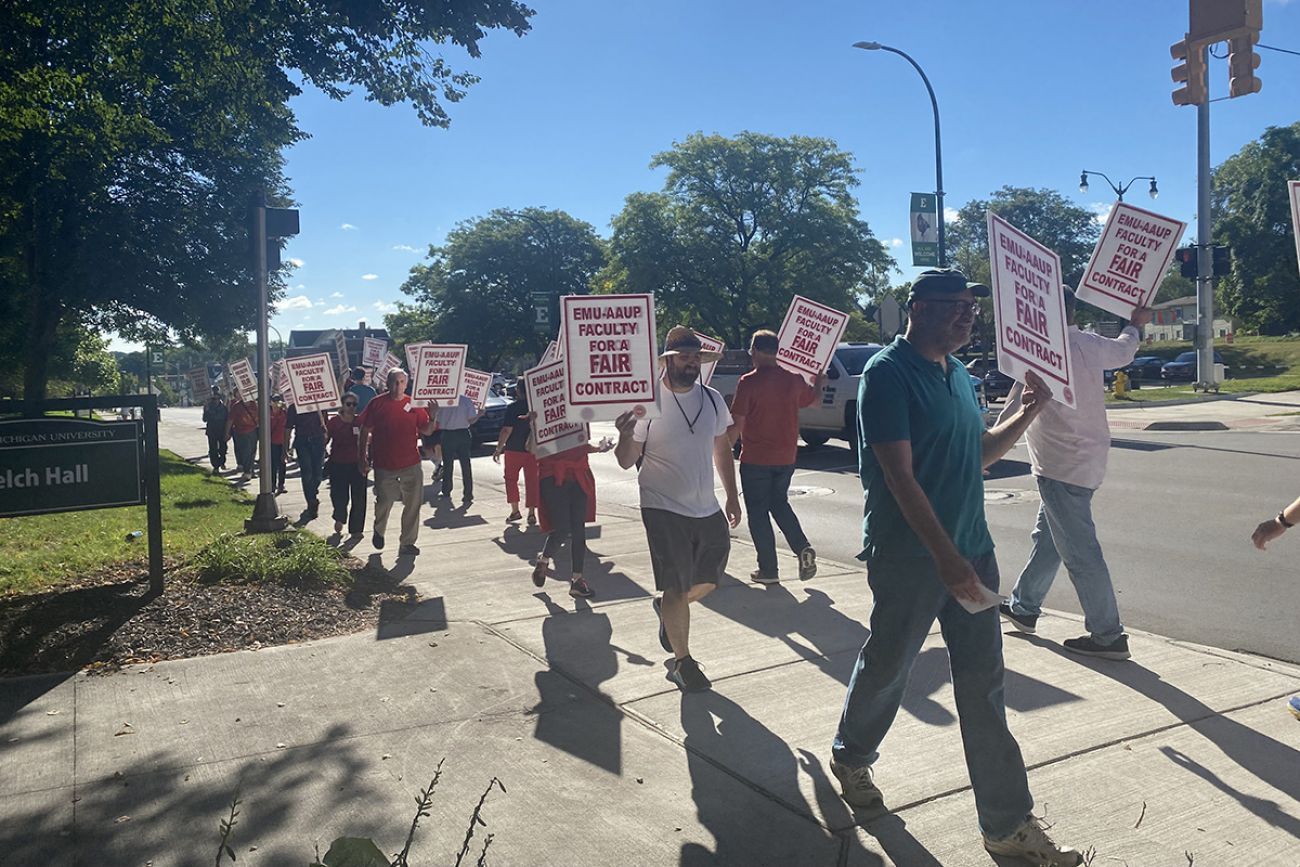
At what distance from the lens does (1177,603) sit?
266 inches

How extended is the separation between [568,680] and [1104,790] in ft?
8.60

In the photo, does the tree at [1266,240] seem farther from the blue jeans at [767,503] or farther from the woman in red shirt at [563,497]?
the woman in red shirt at [563,497]

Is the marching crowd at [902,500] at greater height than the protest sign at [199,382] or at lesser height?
lesser

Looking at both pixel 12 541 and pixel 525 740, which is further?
pixel 12 541

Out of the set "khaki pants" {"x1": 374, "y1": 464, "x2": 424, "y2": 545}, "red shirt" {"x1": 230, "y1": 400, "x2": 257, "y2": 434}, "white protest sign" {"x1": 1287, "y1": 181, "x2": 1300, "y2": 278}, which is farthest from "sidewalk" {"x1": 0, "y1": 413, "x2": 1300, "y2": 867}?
"red shirt" {"x1": 230, "y1": 400, "x2": 257, "y2": 434}

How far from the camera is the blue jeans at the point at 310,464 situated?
1377cm

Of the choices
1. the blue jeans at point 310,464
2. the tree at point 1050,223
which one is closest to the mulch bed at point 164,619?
the blue jeans at point 310,464

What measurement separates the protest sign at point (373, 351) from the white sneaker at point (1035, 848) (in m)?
18.2

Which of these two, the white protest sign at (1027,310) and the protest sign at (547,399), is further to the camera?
the protest sign at (547,399)

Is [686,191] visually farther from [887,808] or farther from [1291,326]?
[887,808]

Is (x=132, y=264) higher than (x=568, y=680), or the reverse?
(x=132, y=264)

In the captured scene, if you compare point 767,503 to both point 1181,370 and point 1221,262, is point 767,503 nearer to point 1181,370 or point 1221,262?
point 1221,262

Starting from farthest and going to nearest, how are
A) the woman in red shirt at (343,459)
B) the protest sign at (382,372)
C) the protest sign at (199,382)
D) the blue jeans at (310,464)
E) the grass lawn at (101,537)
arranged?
the protest sign at (199,382)
the protest sign at (382,372)
the blue jeans at (310,464)
the woman in red shirt at (343,459)
the grass lawn at (101,537)

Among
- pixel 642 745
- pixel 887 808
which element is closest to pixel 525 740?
pixel 642 745
